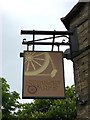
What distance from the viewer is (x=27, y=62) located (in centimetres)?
905

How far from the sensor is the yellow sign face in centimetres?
852

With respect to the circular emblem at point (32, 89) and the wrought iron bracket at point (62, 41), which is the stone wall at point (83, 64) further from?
the circular emblem at point (32, 89)

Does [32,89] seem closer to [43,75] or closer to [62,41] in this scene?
[43,75]

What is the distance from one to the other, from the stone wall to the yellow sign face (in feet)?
4.12

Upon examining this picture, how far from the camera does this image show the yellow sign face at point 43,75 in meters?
8.52

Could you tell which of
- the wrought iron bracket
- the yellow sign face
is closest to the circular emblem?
the yellow sign face

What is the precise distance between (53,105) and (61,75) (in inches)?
796

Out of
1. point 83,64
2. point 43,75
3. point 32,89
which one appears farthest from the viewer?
point 83,64

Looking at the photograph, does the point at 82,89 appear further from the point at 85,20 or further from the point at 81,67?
the point at 85,20

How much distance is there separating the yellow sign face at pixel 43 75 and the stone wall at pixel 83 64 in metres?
1.26

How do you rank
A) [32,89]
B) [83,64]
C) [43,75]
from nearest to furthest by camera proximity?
[32,89] → [43,75] → [83,64]

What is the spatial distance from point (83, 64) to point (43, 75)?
199cm

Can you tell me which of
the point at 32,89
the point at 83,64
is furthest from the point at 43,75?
the point at 83,64

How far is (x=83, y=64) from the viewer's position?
33.9 ft
